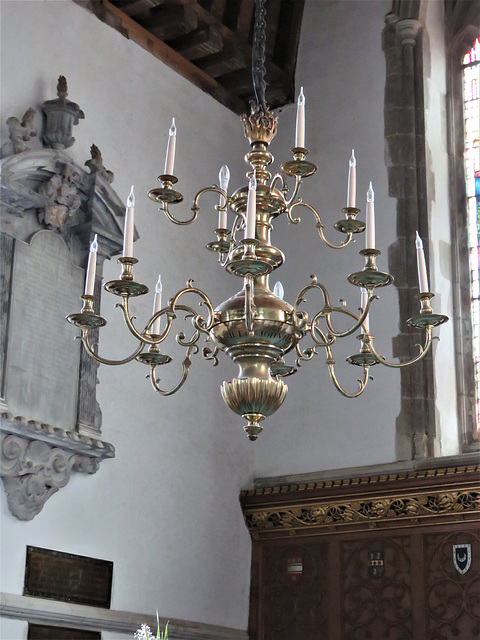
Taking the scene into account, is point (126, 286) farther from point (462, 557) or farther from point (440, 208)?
point (440, 208)

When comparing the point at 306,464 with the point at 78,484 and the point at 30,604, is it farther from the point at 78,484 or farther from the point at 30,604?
the point at 30,604

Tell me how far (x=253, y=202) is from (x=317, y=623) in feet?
15.7

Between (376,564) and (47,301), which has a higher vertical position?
(47,301)

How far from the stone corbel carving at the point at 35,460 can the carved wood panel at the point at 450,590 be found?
2410mm

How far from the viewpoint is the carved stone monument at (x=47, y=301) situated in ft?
20.6

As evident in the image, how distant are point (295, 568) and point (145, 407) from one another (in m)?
1.68

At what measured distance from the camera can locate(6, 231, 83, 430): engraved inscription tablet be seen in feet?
20.9

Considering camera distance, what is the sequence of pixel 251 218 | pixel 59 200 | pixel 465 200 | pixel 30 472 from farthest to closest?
pixel 465 200 → pixel 59 200 → pixel 30 472 → pixel 251 218

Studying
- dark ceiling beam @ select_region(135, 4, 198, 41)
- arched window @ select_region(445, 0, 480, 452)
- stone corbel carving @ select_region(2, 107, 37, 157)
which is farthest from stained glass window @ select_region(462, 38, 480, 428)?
stone corbel carving @ select_region(2, 107, 37, 157)

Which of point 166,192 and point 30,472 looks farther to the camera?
point 30,472

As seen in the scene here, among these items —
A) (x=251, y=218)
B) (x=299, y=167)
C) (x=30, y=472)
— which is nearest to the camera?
(x=251, y=218)

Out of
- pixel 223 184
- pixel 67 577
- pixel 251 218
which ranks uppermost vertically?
pixel 223 184

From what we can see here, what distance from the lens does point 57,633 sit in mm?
6344

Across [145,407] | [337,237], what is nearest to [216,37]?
[337,237]
